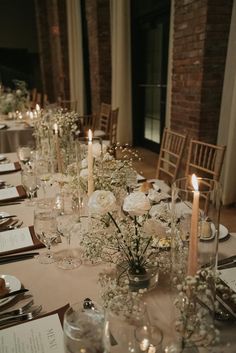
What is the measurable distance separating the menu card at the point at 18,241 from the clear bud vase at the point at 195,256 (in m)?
0.58

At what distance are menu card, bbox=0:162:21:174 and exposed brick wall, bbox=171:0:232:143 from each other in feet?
6.60

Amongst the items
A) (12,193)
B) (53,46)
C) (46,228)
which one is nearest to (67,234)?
(46,228)

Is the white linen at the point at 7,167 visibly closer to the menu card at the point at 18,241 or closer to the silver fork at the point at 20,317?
the menu card at the point at 18,241

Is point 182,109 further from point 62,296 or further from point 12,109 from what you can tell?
point 62,296

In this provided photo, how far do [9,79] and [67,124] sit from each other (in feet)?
23.9

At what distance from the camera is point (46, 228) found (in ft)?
3.54

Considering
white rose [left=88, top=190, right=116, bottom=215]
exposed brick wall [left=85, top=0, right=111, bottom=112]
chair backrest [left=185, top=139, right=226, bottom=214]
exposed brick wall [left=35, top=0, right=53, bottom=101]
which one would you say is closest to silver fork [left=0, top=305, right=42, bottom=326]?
white rose [left=88, top=190, right=116, bottom=215]

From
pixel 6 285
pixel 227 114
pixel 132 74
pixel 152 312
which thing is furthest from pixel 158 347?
pixel 132 74

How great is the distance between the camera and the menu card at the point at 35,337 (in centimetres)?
75

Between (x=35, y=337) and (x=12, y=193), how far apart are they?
3.39 feet

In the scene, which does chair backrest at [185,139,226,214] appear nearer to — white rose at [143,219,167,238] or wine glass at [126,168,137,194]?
white rose at [143,219,167,238]

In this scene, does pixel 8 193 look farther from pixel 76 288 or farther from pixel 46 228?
pixel 76 288

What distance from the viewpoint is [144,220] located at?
0.89 metres

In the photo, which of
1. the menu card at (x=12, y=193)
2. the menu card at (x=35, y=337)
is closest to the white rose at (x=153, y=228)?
the menu card at (x=35, y=337)
